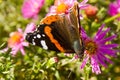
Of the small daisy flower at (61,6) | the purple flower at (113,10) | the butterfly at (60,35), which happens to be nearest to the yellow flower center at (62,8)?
the small daisy flower at (61,6)

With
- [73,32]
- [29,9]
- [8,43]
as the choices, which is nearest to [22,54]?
[8,43]

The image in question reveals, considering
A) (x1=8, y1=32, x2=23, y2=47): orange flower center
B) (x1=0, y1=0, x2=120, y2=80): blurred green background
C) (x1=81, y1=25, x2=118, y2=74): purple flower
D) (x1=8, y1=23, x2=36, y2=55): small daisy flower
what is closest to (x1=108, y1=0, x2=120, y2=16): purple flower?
(x1=0, y1=0, x2=120, y2=80): blurred green background

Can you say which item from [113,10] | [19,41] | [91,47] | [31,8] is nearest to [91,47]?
[91,47]

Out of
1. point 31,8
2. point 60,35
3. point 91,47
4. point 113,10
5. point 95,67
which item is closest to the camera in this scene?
point 60,35

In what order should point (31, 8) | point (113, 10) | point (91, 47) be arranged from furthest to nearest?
point (31, 8) < point (113, 10) < point (91, 47)

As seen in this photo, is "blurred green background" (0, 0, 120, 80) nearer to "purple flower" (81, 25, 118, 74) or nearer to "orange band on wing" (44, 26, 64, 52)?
"purple flower" (81, 25, 118, 74)

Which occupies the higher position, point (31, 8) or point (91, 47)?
point (31, 8)

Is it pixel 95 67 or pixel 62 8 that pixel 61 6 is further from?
pixel 95 67
